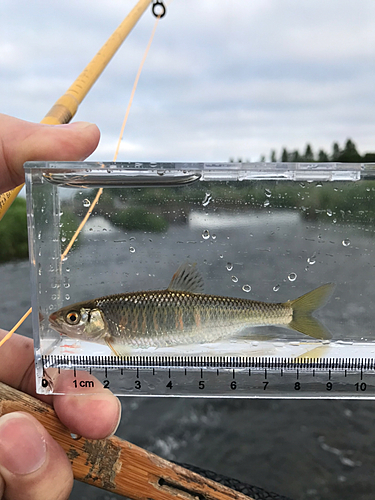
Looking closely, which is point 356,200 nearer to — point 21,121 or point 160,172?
point 160,172

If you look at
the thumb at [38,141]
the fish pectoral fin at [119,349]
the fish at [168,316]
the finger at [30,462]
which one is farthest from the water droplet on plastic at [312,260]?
the finger at [30,462]

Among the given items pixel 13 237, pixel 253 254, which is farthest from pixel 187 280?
pixel 13 237

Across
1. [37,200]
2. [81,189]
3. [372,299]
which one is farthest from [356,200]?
[37,200]

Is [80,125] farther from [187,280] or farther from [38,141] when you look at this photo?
[187,280]

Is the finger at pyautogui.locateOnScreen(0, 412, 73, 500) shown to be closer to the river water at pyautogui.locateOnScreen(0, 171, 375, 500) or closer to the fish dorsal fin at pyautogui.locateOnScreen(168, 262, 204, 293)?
the river water at pyautogui.locateOnScreen(0, 171, 375, 500)

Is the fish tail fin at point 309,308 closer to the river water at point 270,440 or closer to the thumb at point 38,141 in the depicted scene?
the thumb at point 38,141

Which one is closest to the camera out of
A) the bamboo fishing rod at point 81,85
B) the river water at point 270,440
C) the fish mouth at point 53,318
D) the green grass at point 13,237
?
the fish mouth at point 53,318
